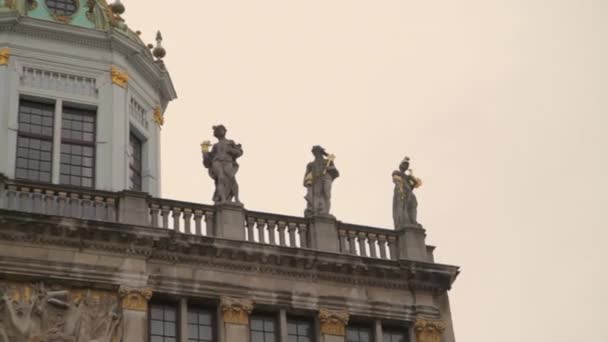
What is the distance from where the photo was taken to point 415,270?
108 feet

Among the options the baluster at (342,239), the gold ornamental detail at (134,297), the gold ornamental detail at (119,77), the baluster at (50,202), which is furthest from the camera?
the gold ornamental detail at (119,77)

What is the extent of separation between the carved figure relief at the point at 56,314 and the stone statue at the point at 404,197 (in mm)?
8009

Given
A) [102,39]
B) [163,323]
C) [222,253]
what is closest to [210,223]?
[222,253]

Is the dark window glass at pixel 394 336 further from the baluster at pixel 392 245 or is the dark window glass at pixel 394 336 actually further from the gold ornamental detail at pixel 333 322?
the baluster at pixel 392 245

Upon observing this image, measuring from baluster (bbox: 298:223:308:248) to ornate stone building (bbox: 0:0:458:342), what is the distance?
3 centimetres

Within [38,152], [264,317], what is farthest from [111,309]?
[38,152]

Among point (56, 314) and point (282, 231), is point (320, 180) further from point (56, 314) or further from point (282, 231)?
point (56, 314)

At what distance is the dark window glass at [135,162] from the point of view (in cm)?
3522

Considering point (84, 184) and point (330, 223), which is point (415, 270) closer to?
point (330, 223)

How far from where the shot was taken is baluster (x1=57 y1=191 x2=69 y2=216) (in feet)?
102

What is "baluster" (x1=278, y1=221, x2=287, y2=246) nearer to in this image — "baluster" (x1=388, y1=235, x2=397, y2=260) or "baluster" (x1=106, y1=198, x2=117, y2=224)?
"baluster" (x1=388, y1=235, x2=397, y2=260)

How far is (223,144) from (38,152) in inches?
183

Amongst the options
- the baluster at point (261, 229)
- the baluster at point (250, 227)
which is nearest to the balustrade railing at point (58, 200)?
the baluster at point (250, 227)

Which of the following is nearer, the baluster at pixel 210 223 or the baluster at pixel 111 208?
the baluster at pixel 111 208
